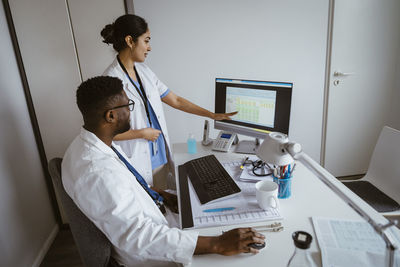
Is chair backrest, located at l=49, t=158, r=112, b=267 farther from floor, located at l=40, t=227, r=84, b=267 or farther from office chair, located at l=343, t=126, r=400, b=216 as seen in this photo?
office chair, located at l=343, t=126, r=400, b=216

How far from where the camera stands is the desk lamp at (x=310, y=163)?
632mm

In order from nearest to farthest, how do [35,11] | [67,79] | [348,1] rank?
[35,11], [67,79], [348,1]

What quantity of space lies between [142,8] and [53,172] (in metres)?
1.79

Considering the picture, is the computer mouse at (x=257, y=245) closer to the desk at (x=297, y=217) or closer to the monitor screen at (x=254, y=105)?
the desk at (x=297, y=217)

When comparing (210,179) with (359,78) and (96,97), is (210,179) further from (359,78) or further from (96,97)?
(359,78)

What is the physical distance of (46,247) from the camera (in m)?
2.23

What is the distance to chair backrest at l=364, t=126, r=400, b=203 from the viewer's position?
68.6 inches

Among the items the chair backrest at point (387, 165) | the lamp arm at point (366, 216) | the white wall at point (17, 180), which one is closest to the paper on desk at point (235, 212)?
the lamp arm at point (366, 216)

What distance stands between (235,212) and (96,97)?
2.44 ft

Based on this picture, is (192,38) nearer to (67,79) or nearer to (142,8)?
(142,8)

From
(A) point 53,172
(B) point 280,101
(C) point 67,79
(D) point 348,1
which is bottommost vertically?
(A) point 53,172

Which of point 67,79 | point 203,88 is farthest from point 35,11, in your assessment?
point 203,88

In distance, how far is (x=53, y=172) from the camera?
1.09m

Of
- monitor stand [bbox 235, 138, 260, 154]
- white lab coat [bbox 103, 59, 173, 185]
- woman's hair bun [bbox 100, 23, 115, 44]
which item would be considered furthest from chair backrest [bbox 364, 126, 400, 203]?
woman's hair bun [bbox 100, 23, 115, 44]
